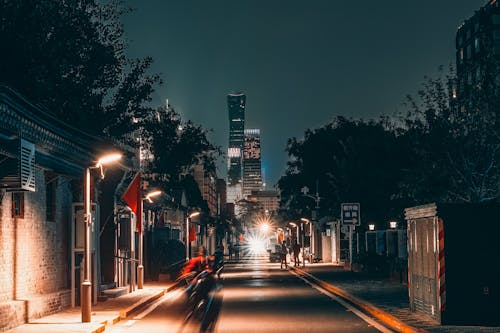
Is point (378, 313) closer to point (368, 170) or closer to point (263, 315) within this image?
point (263, 315)

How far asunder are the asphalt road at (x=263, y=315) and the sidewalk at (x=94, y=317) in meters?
0.35

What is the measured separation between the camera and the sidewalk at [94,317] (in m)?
19.8

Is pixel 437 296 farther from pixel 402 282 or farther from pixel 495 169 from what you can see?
pixel 495 169

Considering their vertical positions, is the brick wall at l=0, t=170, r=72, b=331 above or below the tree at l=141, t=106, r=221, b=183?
below

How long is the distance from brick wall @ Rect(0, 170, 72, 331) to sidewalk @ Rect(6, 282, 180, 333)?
379mm

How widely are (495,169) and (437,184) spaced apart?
3.30 meters

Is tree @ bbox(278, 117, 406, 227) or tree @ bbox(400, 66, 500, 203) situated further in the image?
tree @ bbox(278, 117, 406, 227)

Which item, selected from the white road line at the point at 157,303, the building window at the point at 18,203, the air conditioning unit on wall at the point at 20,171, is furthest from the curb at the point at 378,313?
the building window at the point at 18,203

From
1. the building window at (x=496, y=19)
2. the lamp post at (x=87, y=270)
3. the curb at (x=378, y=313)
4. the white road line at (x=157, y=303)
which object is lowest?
the white road line at (x=157, y=303)

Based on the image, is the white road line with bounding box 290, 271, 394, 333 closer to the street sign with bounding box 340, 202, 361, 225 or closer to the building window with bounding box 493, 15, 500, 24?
the street sign with bounding box 340, 202, 361, 225

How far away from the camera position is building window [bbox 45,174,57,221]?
25.6 metres

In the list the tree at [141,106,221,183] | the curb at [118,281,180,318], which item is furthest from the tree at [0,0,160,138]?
the tree at [141,106,221,183]

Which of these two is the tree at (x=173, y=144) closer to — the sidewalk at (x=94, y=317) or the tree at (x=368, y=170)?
the tree at (x=368, y=170)

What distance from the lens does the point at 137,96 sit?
51.0 m
